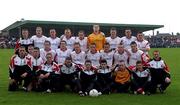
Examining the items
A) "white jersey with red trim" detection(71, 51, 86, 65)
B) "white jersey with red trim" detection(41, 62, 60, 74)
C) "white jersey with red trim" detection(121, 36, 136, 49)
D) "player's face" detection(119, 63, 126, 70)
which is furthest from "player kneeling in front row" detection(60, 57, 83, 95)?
"white jersey with red trim" detection(121, 36, 136, 49)

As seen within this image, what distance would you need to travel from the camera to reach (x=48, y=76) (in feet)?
38.0

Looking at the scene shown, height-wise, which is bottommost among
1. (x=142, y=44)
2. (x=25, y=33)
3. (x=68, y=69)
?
(x=68, y=69)

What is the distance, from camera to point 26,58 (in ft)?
39.1

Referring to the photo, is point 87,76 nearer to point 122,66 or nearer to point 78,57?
point 78,57

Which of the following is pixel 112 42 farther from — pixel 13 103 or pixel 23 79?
pixel 13 103

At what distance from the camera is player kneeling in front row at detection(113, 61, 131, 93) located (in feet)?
38.8

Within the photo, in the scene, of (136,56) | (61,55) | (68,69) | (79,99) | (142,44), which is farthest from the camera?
(142,44)

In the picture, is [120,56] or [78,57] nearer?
[78,57]

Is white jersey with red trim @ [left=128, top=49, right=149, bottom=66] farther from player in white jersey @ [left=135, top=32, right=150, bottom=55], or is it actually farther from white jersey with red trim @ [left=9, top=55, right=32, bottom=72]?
white jersey with red trim @ [left=9, top=55, right=32, bottom=72]

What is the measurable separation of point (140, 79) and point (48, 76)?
8.35 ft

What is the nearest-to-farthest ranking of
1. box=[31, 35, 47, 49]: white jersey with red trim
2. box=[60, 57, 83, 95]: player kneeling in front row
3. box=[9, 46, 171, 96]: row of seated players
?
box=[9, 46, 171, 96]: row of seated players < box=[60, 57, 83, 95]: player kneeling in front row < box=[31, 35, 47, 49]: white jersey with red trim

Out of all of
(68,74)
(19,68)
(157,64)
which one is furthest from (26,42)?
(157,64)

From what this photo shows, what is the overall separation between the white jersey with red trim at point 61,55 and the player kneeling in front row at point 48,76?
54cm

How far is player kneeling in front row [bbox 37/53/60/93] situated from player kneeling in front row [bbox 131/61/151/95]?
83.4 inches
